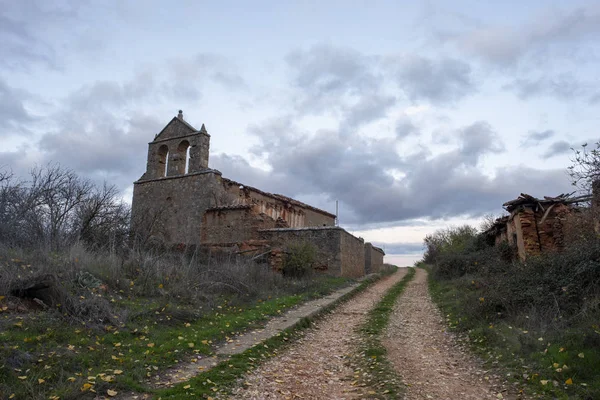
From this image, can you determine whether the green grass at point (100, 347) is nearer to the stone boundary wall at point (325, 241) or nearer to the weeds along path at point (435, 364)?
the weeds along path at point (435, 364)

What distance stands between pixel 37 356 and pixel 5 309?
6.49ft

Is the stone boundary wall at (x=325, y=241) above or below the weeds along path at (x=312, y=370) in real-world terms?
above

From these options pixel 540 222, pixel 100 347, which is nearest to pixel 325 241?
pixel 540 222

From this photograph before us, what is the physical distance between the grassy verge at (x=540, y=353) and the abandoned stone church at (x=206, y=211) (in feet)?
37.8

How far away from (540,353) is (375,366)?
2474 millimetres

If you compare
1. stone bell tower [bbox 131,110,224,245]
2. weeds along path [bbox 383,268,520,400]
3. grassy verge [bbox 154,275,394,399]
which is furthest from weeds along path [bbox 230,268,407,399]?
stone bell tower [bbox 131,110,224,245]

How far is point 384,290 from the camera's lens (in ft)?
60.8

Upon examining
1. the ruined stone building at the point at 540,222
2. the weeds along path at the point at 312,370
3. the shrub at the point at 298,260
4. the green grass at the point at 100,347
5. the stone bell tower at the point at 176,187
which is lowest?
the weeds along path at the point at 312,370

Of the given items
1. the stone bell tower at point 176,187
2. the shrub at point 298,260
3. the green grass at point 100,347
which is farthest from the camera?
the stone bell tower at point 176,187

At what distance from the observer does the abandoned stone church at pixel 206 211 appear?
65.8ft

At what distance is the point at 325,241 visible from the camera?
65.6 feet

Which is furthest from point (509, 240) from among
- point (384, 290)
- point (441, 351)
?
point (441, 351)

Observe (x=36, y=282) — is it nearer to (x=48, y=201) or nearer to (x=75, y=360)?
(x=75, y=360)

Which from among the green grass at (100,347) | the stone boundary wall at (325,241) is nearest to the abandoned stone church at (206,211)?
the stone boundary wall at (325,241)
